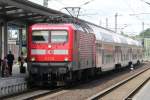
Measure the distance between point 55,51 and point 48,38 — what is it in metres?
0.73

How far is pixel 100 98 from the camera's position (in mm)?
19391

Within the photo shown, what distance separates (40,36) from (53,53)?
1104 millimetres

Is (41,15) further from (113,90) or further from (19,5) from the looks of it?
(113,90)

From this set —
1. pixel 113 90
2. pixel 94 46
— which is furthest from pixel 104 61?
pixel 113 90

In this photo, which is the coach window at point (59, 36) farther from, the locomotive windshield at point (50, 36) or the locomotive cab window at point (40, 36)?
the locomotive cab window at point (40, 36)

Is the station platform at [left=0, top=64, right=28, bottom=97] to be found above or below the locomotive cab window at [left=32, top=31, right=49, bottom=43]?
below

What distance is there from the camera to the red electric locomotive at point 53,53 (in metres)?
22.7

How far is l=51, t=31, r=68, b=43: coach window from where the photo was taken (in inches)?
907

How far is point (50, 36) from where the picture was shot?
23.3m

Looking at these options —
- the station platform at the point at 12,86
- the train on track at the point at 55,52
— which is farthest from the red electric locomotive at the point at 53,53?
the station platform at the point at 12,86

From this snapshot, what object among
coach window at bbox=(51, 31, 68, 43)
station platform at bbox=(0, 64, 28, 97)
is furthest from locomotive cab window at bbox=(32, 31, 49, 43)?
station platform at bbox=(0, 64, 28, 97)

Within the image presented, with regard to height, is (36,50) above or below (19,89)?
above

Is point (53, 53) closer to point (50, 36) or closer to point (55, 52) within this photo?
point (55, 52)

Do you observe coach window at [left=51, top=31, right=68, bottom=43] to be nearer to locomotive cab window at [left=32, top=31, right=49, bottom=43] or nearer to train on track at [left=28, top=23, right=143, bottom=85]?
train on track at [left=28, top=23, right=143, bottom=85]
